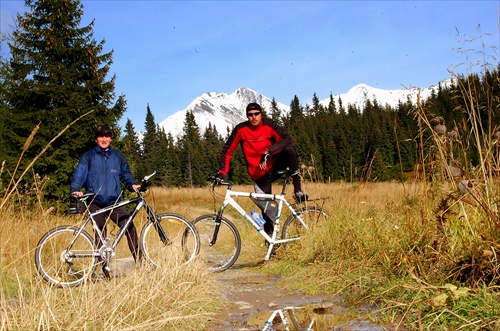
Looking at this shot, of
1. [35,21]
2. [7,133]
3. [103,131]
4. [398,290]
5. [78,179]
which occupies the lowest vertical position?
[398,290]

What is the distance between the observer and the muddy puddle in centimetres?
306

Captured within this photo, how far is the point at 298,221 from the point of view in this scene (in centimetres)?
677

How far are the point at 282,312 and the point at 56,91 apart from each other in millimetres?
16831

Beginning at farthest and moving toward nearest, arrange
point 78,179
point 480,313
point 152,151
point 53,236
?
point 152,151, point 78,179, point 53,236, point 480,313

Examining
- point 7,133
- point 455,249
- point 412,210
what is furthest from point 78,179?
point 7,133

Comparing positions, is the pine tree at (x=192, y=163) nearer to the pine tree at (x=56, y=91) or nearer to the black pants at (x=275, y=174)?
the pine tree at (x=56, y=91)

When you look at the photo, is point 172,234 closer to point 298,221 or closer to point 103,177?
point 103,177

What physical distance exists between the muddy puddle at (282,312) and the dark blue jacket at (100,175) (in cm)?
219

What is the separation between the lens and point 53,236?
17.9ft

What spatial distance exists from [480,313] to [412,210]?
6.80 feet

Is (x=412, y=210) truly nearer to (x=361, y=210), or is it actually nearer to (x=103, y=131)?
(x=361, y=210)

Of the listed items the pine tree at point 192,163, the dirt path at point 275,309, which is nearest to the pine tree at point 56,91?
the dirt path at point 275,309

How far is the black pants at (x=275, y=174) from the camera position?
22.5 ft

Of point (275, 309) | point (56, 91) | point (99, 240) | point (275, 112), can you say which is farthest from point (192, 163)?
point (275, 309)
